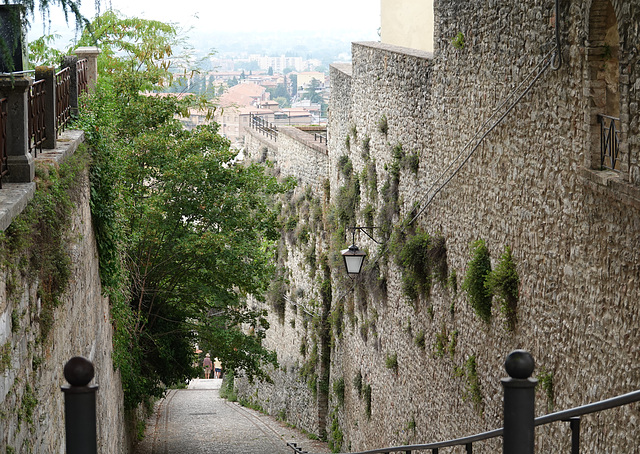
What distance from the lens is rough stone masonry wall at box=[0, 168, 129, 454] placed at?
4.70 metres

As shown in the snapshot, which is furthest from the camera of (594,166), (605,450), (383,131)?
(383,131)

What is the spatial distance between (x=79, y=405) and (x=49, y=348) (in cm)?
418

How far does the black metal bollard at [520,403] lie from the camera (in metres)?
2.22

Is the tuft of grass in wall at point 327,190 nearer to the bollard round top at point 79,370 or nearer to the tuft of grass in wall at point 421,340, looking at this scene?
the tuft of grass in wall at point 421,340

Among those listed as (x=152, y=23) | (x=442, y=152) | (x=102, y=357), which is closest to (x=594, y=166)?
(x=442, y=152)

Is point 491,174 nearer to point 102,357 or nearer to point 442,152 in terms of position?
point 442,152

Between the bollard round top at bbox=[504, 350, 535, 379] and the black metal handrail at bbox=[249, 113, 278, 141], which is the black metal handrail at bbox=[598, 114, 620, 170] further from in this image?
the black metal handrail at bbox=[249, 113, 278, 141]

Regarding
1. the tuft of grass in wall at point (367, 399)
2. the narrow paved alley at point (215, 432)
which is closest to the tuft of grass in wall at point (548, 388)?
the tuft of grass in wall at point (367, 399)

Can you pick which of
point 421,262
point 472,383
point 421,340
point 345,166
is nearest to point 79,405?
point 472,383

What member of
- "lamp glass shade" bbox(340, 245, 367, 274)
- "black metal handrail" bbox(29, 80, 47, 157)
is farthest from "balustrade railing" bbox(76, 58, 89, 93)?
"lamp glass shade" bbox(340, 245, 367, 274)

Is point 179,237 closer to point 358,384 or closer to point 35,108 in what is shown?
point 358,384

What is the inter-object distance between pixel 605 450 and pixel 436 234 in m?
4.95

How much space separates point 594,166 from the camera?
566cm

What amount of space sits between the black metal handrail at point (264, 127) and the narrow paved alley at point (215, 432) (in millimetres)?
8791
